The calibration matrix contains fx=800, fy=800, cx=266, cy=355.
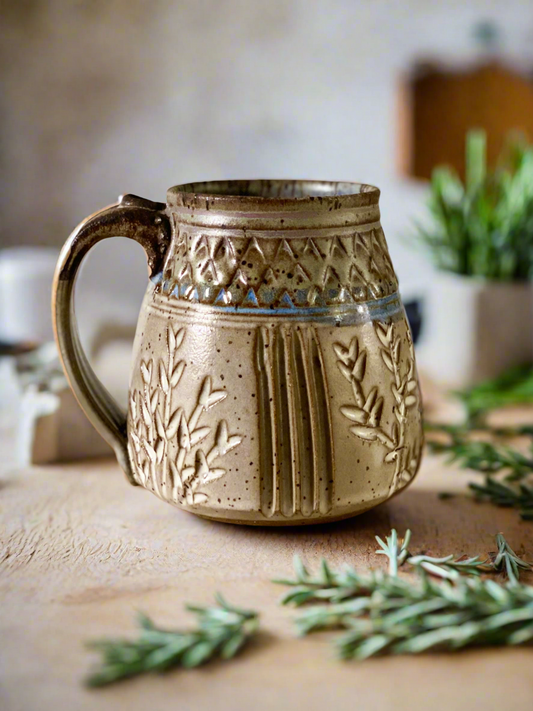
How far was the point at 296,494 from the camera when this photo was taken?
1.60ft

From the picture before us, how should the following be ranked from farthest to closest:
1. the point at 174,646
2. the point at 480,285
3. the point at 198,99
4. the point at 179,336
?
the point at 198,99
the point at 480,285
the point at 179,336
the point at 174,646

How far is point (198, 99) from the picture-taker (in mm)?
2297

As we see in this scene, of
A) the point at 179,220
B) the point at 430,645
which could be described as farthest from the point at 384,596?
the point at 179,220

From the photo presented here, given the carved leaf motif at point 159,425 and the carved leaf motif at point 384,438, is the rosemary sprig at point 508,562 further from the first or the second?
the carved leaf motif at point 159,425

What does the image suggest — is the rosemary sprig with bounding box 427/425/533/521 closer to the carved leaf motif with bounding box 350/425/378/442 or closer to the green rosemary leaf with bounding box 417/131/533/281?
the carved leaf motif with bounding box 350/425/378/442

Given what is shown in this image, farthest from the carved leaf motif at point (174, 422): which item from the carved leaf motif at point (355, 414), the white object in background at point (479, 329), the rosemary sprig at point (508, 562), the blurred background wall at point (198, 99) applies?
the blurred background wall at point (198, 99)

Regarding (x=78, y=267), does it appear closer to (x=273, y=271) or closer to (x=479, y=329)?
(x=273, y=271)

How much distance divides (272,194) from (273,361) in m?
0.17

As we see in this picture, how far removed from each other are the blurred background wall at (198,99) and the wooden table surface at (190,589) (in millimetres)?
1687

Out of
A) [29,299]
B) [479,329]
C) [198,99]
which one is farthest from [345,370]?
[198,99]

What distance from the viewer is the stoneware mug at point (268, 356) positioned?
478 mm

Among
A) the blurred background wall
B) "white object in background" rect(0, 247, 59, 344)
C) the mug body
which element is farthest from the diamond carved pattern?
the blurred background wall

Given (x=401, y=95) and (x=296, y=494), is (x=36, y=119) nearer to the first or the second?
(x=401, y=95)

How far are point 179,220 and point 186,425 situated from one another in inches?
5.1
